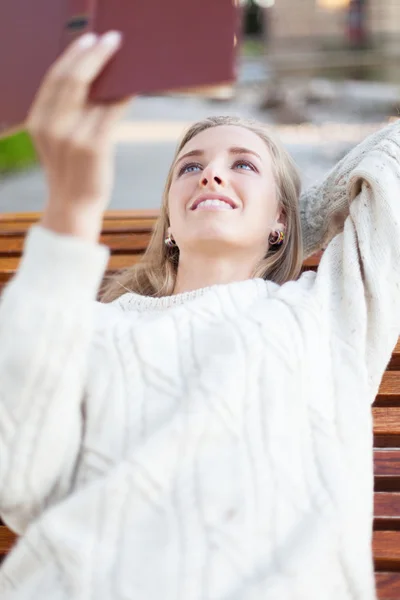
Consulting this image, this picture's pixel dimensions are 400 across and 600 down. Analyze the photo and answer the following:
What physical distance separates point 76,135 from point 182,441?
1.85ft

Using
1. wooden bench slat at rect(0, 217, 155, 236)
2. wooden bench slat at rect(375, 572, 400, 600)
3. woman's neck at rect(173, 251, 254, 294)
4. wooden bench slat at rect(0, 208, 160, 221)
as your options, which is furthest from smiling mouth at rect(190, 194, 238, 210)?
wooden bench slat at rect(0, 208, 160, 221)

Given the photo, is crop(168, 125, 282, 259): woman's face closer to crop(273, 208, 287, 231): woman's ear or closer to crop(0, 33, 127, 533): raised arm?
crop(273, 208, 287, 231): woman's ear

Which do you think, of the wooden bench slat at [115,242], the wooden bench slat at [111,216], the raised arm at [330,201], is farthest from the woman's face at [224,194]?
the wooden bench slat at [111,216]

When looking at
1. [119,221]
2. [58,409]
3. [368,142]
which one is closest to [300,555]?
[58,409]

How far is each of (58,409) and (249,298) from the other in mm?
544

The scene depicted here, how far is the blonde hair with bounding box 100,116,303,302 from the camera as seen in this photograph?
2051mm

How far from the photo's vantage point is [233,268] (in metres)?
1.91

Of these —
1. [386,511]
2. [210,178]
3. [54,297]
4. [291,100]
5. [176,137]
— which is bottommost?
[386,511]

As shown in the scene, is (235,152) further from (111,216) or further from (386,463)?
(111,216)

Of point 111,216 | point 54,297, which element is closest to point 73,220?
point 54,297

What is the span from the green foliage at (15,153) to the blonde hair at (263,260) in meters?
6.26

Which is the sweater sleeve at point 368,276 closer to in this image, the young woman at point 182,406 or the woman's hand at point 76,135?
the young woman at point 182,406

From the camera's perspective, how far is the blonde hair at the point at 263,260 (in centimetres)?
205

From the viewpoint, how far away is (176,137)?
9.50 metres
